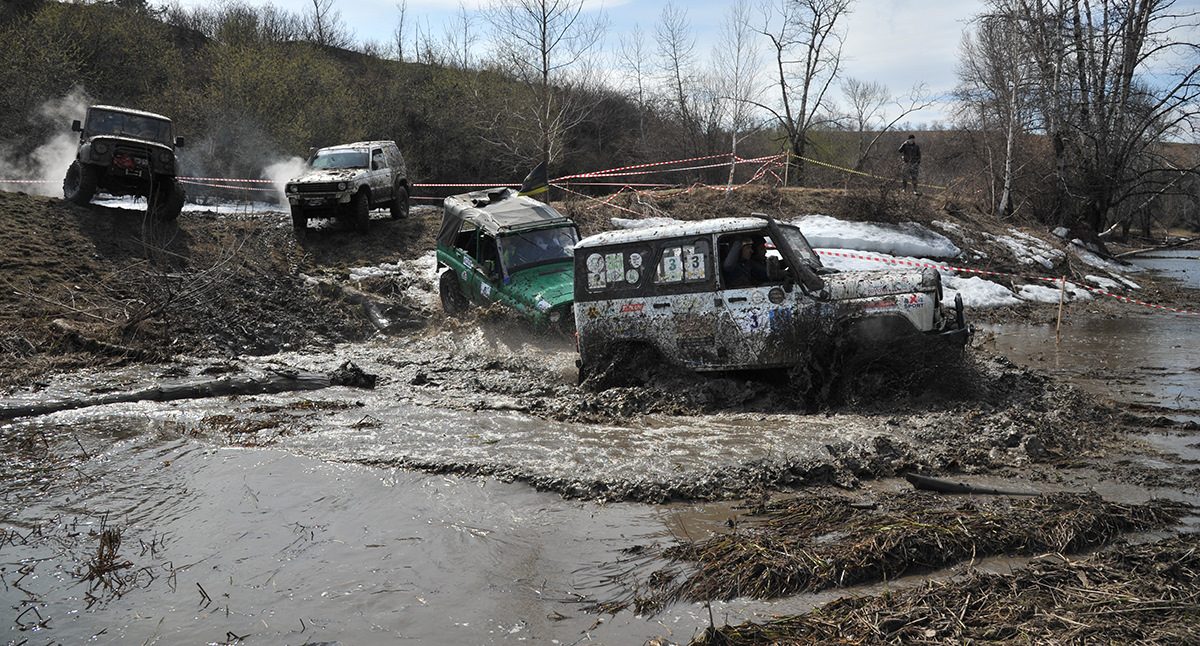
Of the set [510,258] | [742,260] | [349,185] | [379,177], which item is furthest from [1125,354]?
[379,177]

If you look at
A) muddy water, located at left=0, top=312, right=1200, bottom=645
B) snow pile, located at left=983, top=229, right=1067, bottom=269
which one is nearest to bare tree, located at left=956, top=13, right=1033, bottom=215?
snow pile, located at left=983, top=229, right=1067, bottom=269

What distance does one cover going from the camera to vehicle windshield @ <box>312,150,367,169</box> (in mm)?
16578

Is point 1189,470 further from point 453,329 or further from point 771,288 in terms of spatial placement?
point 453,329

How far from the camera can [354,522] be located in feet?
16.3

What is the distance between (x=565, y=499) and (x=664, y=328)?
287cm

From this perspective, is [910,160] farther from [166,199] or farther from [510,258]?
[166,199]

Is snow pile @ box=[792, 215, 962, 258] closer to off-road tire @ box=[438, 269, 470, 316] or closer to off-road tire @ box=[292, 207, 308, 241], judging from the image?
off-road tire @ box=[438, 269, 470, 316]

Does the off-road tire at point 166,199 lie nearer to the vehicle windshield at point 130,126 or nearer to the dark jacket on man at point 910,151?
the vehicle windshield at point 130,126

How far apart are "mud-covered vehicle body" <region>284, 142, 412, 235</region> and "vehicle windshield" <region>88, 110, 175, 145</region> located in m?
2.50

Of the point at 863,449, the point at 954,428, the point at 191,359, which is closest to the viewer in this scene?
the point at 863,449

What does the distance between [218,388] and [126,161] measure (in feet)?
25.8

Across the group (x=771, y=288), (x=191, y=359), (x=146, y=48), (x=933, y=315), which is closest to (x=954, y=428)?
(x=933, y=315)

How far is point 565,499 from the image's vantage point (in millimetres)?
5324

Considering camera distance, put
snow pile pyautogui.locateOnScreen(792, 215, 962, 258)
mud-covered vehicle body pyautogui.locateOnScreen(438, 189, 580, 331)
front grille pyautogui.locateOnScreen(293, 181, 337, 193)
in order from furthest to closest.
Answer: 1. snow pile pyautogui.locateOnScreen(792, 215, 962, 258)
2. front grille pyautogui.locateOnScreen(293, 181, 337, 193)
3. mud-covered vehicle body pyautogui.locateOnScreen(438, 189, 580, 331)
